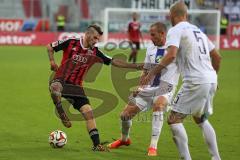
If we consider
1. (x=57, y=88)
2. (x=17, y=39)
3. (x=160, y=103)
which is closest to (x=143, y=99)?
(x=160, y=103)

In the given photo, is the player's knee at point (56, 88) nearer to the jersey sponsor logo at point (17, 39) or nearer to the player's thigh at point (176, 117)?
the player's thigh at point (176, 117)

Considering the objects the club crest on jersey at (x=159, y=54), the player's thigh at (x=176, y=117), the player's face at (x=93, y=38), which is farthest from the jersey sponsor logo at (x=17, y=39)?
the player's thigh at (x=176, y=117)

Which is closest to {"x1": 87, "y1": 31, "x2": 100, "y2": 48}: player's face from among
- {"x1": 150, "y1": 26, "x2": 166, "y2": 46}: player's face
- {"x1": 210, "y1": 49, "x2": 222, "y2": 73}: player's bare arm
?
{"x1": 150, "y1": 26, "x2": 166, "y2": 46}: player's face

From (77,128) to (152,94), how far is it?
2675mm

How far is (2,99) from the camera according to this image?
16.6 m

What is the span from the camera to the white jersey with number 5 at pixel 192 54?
8312 millimetres

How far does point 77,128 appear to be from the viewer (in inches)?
493

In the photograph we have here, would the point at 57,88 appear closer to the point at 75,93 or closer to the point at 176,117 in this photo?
the point at 75,93

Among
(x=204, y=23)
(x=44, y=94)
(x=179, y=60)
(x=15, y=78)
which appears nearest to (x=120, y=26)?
(x=204, y=23)

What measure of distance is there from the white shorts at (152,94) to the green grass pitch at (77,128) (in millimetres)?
765

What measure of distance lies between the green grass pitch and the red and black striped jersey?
1161mm

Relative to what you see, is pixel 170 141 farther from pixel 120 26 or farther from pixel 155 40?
pixel 120 26

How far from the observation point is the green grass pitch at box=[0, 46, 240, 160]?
9891mm

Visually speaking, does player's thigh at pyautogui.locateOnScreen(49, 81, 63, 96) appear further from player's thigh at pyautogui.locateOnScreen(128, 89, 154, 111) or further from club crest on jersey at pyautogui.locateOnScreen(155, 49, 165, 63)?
club crest on jersey at pyautogui.locateOnScreen(155, 49, 165, 63)
